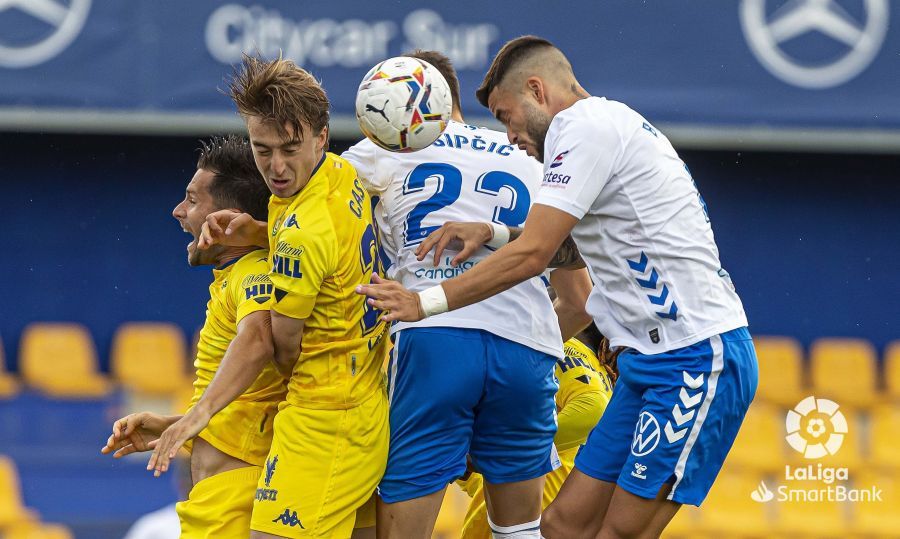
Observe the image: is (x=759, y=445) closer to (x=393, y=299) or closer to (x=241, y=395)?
(x=241, y=395)

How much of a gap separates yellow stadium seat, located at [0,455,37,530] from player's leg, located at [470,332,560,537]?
535 centimetres

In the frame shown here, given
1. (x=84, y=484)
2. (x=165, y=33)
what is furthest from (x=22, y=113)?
(x=84, y=484)

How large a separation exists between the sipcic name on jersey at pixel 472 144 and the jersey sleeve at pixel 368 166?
261 mm

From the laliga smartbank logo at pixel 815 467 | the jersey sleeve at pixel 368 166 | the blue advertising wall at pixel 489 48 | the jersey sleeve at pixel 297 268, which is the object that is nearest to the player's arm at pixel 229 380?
the jersey sleeve at pixel 297 268

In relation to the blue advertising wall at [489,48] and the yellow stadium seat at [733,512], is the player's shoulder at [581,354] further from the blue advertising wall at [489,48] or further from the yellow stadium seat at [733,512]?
the blue advertising wall at [489,48]

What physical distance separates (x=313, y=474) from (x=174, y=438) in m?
0.57

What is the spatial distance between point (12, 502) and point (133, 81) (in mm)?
4262

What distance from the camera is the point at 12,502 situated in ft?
31.1

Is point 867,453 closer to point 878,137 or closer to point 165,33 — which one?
point 878,137


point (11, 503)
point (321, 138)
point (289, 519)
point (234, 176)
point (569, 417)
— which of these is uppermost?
point (321, 138)

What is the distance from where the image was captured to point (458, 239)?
4.95 metres

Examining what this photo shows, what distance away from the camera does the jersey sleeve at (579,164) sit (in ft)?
14.6

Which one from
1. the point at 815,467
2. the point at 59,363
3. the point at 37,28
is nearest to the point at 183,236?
the point at 59,363

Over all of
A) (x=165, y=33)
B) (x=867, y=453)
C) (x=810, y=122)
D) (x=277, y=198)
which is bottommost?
(x=867, y=453)
